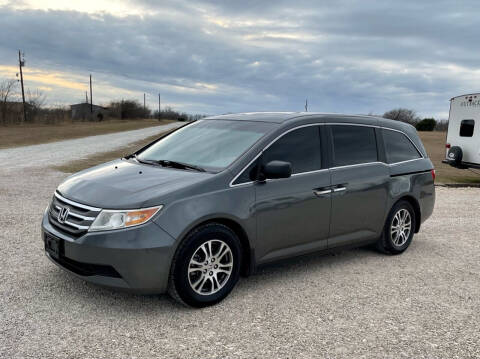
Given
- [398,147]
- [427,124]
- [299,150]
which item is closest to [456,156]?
[398,147]

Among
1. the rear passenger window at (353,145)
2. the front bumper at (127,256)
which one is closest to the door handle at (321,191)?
the rear passenger window at (353,145)

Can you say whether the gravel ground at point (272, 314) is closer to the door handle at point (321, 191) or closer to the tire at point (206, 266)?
the tire at point (206, 266)

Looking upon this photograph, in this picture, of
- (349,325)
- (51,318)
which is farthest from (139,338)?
(349,325)

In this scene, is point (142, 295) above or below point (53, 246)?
below

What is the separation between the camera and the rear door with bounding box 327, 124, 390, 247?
5258mm

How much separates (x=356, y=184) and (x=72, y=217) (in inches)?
124

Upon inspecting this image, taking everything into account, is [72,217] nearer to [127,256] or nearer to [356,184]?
[127,256]

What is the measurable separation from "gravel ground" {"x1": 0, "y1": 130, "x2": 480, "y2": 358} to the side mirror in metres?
1.21

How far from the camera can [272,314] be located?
4.19 meters

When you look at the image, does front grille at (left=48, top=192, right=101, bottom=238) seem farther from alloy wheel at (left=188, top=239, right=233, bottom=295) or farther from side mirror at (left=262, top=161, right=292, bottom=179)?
side mirror at (left=262, top=161, right=292, bottom=179)

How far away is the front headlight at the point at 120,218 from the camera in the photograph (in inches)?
151

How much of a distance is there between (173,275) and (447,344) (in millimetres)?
2324

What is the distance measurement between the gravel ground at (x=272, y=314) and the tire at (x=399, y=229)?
18 cm

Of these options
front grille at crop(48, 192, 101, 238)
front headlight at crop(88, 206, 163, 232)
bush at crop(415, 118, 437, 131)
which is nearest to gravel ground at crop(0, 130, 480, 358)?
front grille at crop(48, 192, 101, 238)
